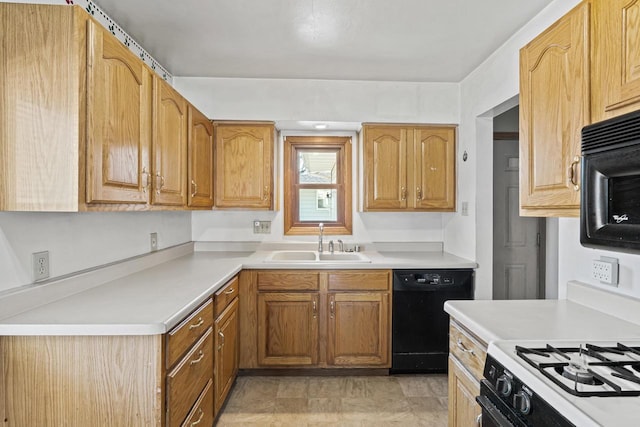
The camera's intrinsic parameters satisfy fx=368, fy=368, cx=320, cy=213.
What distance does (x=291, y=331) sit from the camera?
2713 mm

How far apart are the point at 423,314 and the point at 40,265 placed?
7.66 feet

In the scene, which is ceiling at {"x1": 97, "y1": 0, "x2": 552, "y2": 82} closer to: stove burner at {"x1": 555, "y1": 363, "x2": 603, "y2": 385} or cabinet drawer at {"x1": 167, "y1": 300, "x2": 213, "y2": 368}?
cabinet drawer at {"x1": 167, "y1": 300, "x2": 213, "y2": 368}

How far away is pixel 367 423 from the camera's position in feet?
7.15

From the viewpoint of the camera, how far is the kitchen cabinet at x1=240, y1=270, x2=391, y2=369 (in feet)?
8.84

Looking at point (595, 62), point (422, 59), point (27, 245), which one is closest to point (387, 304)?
point (422, 59)

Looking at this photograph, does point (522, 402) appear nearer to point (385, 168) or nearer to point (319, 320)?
point (319, 320)

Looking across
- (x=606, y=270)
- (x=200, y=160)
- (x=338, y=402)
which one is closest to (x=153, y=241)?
(x=200, y=160)

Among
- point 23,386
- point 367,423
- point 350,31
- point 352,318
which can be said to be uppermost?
point 350,31

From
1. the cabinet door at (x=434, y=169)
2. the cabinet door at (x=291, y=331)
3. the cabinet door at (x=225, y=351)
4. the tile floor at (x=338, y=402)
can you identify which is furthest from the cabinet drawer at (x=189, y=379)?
the cabinet door at (x=434, y=169)

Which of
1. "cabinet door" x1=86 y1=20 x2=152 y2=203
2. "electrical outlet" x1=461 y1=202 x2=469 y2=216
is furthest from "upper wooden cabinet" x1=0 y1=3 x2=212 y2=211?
"electrical outlet" x1=461 y1=202 x2=469 y2=216

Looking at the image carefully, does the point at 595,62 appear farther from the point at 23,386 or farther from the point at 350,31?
the point at 23,386

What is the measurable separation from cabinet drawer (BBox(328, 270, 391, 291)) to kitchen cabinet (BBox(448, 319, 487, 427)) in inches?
41.4

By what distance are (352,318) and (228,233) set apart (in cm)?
135

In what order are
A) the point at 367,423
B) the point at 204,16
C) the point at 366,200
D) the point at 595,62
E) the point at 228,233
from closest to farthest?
the point at 595,62
the point at 204,16
the point at 367,423
the point at 366,200
the point at 228,233
